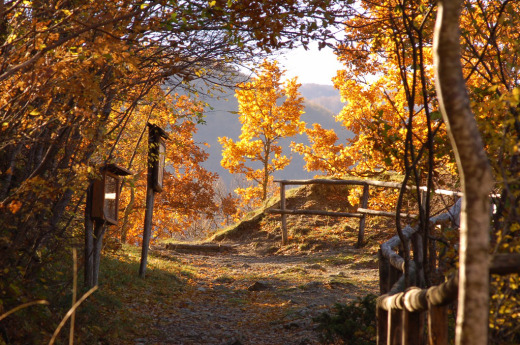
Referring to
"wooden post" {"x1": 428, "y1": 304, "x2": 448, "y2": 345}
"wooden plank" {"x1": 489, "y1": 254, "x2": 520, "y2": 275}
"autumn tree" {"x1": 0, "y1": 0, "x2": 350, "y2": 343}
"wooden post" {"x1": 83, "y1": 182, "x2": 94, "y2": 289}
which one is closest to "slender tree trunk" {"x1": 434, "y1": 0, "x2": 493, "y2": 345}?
"wooden plank" {"x1": 489, "y1": 254, "x2": 520, "y2": 275}

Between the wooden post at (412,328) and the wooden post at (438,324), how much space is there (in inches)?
15.9

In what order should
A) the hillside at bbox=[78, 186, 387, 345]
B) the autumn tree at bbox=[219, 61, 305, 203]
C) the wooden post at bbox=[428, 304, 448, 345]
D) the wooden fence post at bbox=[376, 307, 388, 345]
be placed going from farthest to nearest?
the autumn tree at bbox=[219, 61, 305, 203] < the hillside at bbox=[78, 186, 387, 345] < the wooden fence post at bbox=[376, 307, 388, 345] < the wooden post at bbox=[428, 304, 448, 345]

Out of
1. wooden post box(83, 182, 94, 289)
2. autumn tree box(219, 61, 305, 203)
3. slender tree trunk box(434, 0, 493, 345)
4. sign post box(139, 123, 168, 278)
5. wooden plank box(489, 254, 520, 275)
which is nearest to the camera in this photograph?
slender tree trunk box(434, 0, 493, 345)

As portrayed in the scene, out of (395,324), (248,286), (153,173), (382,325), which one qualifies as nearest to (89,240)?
(153,173)

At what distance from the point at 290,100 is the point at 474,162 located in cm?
2093

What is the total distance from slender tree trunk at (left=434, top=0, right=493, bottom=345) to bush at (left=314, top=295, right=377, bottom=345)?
3121mm

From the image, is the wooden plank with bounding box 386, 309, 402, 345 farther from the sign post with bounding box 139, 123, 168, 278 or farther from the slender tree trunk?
the sign post with bounding box 139, 123, 168, 278

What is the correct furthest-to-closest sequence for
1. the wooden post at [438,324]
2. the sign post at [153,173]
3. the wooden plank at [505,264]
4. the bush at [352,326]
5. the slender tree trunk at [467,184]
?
1. the sign post at [153,173]
2. the bush at [352,326]
3. the wooden post at [438,324]
4. the wooden plank at [505,264]
5. the slender tree trunk at [467,184]

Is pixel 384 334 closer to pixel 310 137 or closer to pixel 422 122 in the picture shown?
pixel 422 122

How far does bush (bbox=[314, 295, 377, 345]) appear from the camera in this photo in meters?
4.74

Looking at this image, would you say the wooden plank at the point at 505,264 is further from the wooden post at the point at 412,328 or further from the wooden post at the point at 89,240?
the wooden post at the point at 89,240

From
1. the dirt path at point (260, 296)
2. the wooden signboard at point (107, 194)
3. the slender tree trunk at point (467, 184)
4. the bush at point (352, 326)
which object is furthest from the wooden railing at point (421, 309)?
the wooden signboard at point (107, 194)

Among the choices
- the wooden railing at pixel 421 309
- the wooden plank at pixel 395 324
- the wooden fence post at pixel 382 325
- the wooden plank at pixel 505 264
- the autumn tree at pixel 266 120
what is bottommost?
the wooden fence post at pixel 382 325

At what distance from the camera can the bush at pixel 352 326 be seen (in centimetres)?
474
